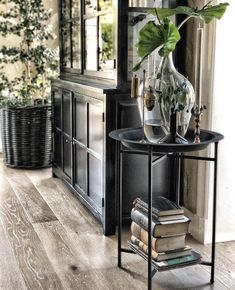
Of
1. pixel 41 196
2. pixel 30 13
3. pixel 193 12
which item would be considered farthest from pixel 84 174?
pixel 30 13

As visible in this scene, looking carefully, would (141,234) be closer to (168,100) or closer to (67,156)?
(168,100)

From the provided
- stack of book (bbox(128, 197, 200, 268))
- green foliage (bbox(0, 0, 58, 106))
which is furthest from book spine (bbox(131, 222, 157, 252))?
green foliage (bbox(0, 0, 58, 106))

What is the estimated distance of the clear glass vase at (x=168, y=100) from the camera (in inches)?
82.0

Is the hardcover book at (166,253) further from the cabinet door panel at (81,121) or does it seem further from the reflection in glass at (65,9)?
the reflection in glass at (65,9)

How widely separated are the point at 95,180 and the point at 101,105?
20.8 inches

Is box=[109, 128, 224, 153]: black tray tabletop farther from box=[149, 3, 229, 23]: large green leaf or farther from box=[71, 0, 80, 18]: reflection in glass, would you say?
box=[71, 0, 80, 18]: reflection in glass

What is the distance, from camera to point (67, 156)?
3.74 metres

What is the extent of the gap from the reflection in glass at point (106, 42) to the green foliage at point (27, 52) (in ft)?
5.14

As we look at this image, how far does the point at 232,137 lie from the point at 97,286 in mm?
1147

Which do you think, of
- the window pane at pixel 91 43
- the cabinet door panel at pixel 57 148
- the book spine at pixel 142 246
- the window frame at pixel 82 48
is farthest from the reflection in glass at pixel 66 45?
the book spine at pixel 142 246

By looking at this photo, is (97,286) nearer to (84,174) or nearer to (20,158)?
(84,174)

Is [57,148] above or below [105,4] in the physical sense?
below

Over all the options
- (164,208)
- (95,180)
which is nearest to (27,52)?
(95,180)

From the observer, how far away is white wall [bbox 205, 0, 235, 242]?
100 inches
